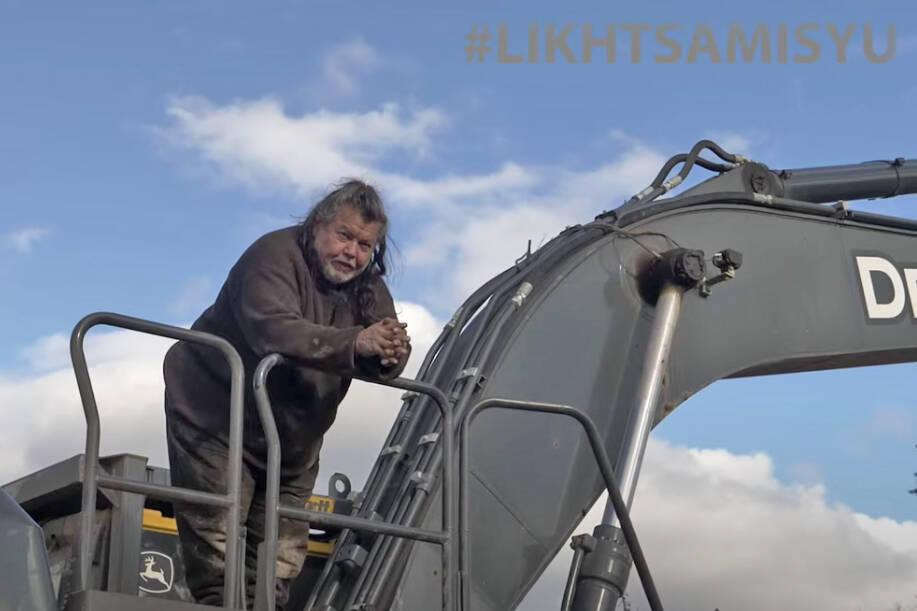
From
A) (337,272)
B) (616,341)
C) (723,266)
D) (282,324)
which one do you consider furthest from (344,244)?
(723,266)

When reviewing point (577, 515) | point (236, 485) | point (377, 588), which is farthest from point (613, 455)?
point (236, 485)

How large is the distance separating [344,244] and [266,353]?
541 millimetres

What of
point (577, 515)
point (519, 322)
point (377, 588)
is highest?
point (519, 322)

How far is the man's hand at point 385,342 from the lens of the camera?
431cm

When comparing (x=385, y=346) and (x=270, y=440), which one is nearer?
(x=270, y=440)

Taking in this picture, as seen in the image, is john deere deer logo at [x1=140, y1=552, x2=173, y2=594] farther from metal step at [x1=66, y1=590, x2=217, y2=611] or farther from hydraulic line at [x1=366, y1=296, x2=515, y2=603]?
metal step at [x1=66, y1=590, x2=217, y2=611]

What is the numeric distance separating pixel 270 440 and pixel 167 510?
1450mm

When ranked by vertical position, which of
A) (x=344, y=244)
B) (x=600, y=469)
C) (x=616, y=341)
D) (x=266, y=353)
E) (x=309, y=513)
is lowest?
(x=309, y=513)

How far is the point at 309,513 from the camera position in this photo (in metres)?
3.96

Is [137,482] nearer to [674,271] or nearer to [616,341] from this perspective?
[616,341]

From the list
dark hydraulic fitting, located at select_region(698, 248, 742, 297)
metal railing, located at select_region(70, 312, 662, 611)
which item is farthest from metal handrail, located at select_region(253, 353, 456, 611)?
dark hydraulic fitting, located at select_region(698, 248, 742, 297)

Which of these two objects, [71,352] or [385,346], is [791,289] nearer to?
[385,346]

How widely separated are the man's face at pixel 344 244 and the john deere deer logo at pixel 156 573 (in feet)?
4.02

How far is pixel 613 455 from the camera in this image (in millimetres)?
5691
